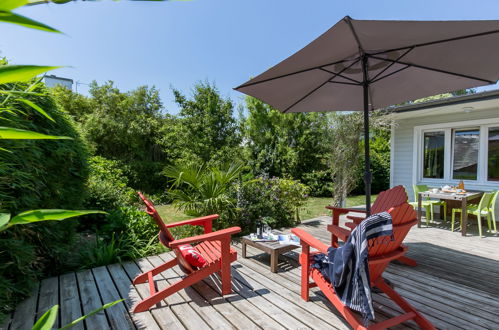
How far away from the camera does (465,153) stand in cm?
623

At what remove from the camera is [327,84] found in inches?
135

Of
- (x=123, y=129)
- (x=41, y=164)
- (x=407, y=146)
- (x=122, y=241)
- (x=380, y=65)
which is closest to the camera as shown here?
(x=41, y=164)

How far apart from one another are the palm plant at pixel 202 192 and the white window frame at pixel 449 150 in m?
5.13

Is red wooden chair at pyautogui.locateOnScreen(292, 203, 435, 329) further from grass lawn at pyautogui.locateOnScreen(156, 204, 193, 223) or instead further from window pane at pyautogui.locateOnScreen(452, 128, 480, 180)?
window pane at pyautogui.locateOnScreen(452, 128, 480, 180)

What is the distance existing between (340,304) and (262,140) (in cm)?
979

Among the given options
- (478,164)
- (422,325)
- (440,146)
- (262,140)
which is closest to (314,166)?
(262,140)

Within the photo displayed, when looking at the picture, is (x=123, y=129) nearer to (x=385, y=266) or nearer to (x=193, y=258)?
(x=193, y=258)

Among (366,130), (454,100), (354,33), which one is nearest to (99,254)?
(366,130)

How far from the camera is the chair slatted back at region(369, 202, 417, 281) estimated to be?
2.09 metres

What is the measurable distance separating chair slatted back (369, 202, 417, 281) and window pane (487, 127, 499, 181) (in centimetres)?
531

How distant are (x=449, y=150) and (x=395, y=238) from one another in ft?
18.7

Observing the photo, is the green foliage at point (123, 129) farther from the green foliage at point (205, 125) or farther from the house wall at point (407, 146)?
the house wall at point (407, 146)

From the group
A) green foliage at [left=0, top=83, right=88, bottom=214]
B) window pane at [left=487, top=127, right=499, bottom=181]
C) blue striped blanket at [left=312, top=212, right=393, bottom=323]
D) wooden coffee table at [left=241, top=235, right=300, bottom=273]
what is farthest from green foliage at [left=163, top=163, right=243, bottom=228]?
window pane at [left=487, top=127, right=499, bottom=181]

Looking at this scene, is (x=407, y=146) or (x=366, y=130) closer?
(x=366, y=130)
